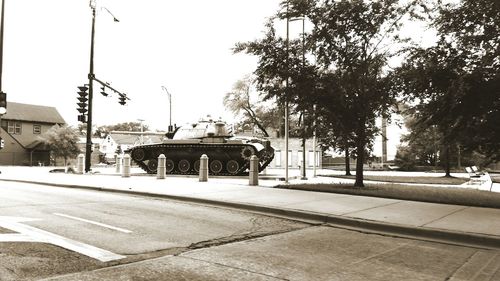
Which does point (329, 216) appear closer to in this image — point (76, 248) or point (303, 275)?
point (303, 275)

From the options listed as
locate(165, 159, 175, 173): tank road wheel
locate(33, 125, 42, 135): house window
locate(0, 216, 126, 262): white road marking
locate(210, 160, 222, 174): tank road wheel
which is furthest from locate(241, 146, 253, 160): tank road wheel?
locate(33, 125, 42, 135): house window

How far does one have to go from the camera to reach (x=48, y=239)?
6035mm

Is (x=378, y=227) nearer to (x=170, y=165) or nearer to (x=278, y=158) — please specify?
(x=170, y=165)

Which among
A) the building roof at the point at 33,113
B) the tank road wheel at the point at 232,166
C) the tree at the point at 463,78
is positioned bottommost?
the tank road wheel at the point at 232,166

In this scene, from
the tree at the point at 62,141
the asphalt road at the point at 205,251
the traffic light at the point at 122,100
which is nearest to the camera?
the asphalt road at the point at 205,251

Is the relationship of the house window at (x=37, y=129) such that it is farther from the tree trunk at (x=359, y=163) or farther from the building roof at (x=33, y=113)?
the tree trunk at (x=359, y=163)

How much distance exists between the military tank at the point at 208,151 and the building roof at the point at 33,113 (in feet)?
127

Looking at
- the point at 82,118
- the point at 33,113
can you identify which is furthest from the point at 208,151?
the point at 33,113

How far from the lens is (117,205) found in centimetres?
989

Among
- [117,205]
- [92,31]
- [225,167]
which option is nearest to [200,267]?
[117,205]

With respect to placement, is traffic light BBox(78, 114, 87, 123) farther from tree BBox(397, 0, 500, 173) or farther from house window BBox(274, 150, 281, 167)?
house window BBox(274, 150, 281, 167)

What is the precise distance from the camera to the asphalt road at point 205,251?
480 centimetres

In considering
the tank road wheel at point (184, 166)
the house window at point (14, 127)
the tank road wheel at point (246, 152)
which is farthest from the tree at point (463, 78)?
the house window at point (14, 127)

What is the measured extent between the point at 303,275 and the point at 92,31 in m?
22.1
